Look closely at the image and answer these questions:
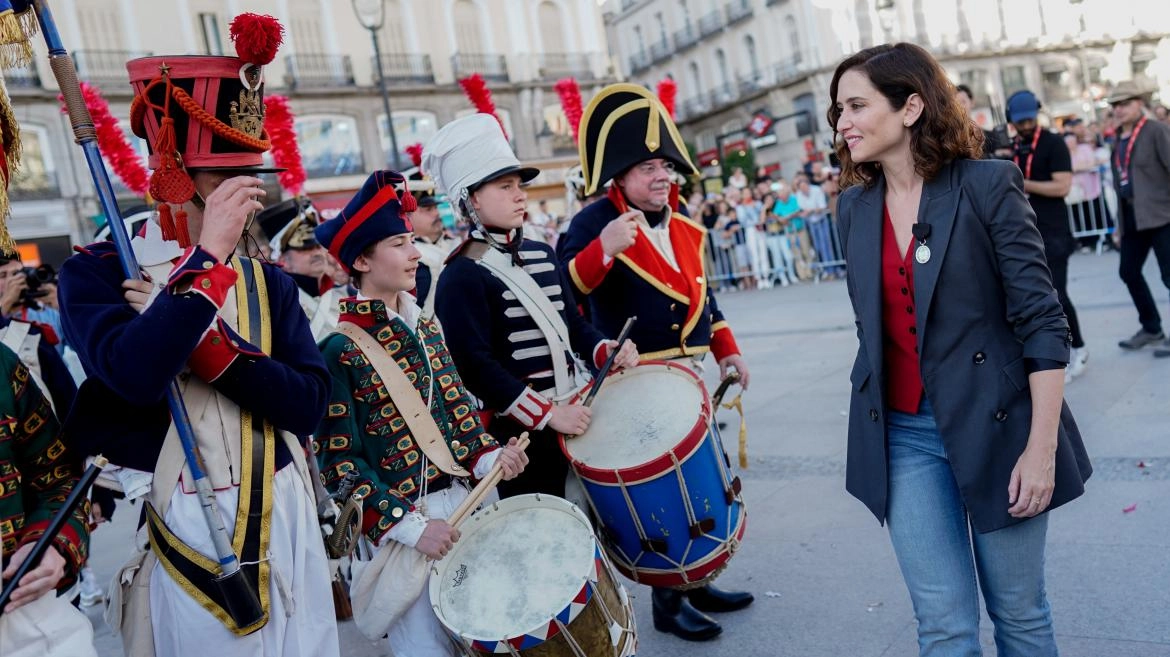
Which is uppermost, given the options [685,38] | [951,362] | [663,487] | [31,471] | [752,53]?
[685,38]

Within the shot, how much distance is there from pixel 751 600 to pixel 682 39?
2055 inches

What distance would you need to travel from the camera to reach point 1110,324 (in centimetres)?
791

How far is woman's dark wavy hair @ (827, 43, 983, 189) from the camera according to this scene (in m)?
2.45

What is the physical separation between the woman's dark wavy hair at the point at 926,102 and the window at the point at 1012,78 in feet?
157

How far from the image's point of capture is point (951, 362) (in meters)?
2.40

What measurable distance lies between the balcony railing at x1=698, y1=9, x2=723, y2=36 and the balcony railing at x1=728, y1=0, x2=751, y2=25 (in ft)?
2.64

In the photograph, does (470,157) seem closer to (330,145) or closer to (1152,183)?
(1152,183)

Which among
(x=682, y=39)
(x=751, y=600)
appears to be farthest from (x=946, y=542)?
(x=682, y=39)

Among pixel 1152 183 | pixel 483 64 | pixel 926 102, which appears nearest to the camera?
pixel 926 102

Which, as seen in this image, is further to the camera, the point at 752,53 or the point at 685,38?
the point at 685,38

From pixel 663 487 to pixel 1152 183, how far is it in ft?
17.9

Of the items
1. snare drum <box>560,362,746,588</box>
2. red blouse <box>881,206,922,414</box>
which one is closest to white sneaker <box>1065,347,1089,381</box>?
snare drum <box>560,362,746,588</box>

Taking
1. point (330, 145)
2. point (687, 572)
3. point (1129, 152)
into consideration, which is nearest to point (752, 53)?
point (330, 145)

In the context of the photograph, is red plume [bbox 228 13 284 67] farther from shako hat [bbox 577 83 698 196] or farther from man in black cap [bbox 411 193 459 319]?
man in black cap [bbox 411 193 459 319]
